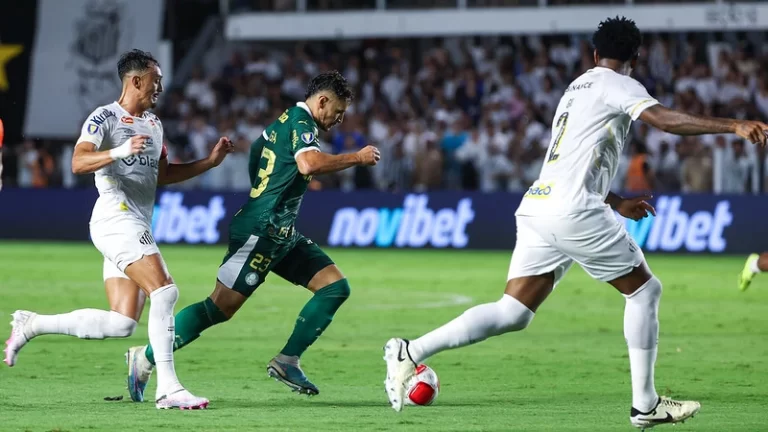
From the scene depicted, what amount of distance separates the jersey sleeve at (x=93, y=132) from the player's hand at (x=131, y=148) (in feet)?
1.17

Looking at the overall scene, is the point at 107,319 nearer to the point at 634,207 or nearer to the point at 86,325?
the point at 86,325

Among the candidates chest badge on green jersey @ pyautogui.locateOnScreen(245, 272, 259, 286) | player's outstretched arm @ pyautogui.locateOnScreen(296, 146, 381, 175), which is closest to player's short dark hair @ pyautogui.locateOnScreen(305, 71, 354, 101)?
player's outstretched arm @ pyautogui.locateOnScreen(296, 146, 381, 175)

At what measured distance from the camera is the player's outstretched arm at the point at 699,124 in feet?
24.0

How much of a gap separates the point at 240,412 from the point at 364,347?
406 cm

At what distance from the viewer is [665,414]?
25.5 feet

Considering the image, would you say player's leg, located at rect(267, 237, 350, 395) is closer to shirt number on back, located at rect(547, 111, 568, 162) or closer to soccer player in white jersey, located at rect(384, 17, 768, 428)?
soccer player in white jersey, located at rect(384, 17, 768, 428)

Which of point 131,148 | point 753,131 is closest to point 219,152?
point 131,148

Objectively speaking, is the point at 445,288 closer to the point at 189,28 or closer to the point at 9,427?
the point at 9,427

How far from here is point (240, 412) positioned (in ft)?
28.0

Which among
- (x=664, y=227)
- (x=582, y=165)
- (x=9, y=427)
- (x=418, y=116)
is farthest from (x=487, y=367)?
(x=418, y=116)

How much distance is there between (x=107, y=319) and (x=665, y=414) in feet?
11.4

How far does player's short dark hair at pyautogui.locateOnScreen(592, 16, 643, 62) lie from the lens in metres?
7.95

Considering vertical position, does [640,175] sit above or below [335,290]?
below

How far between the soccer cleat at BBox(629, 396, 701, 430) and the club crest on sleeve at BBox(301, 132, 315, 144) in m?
2.67
